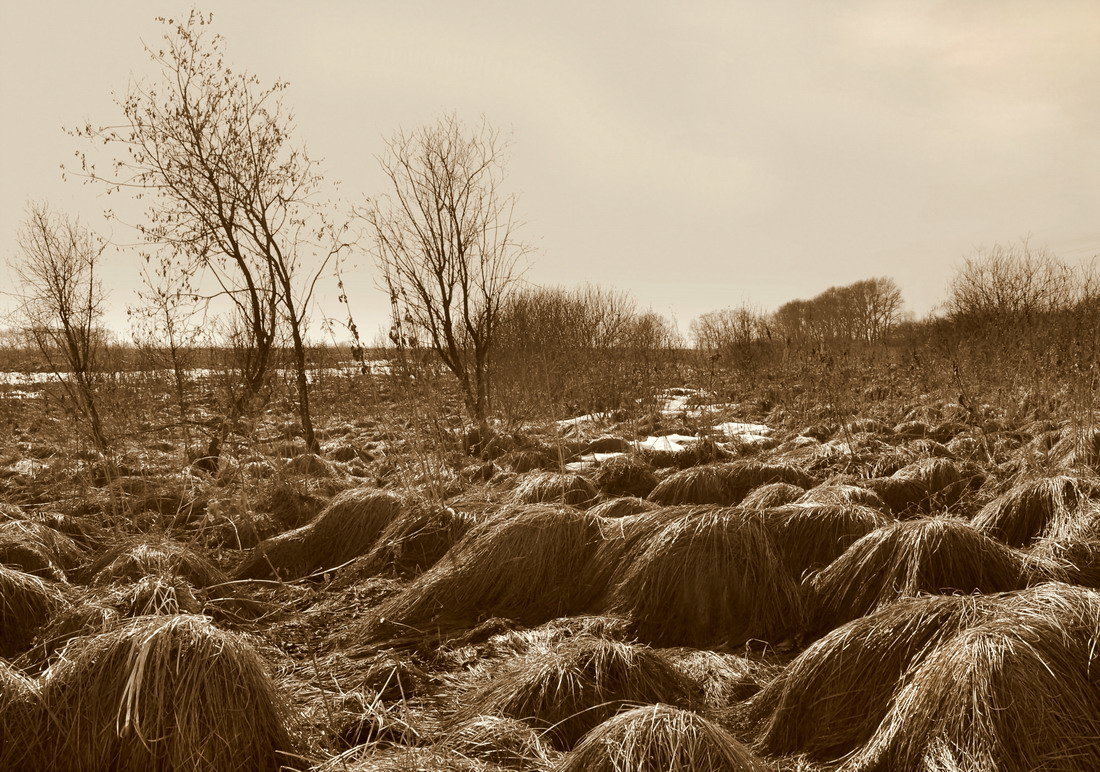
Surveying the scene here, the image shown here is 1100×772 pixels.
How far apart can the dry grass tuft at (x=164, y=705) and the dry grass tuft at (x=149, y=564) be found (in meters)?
1.81

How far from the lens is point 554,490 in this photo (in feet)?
21.5

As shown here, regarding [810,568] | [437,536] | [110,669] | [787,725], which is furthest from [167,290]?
[787,725]

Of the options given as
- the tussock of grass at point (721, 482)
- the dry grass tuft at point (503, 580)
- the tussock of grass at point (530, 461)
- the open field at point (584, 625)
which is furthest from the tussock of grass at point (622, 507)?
the tussock of grass at point (530, 461)

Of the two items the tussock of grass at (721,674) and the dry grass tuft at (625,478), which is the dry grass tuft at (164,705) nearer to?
the tussock of grass at (721,674)

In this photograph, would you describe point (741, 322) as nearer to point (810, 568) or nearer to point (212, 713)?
point (810, 568)

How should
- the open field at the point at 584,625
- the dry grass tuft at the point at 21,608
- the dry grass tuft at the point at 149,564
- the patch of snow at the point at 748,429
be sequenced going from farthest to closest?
the patch of snow at the point at 748,429 → the dry grass tuft at the point at 149,564 → the dry grass tuft at the point at 21,608 → the open field at the point at 584,625

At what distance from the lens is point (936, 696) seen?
8.44 feet

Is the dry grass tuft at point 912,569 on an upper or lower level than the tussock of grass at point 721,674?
upper

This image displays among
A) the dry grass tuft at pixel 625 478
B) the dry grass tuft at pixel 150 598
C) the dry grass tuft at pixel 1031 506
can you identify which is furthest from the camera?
the dry grass tuft at pixel 625 478

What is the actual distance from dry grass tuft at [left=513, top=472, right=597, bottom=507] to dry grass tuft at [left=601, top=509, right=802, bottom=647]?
1.82m

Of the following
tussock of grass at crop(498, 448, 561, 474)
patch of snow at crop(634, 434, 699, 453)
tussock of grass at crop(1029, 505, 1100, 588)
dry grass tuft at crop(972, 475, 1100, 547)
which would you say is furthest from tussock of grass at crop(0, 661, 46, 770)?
patch of snow at crop(634, 434, 699, 453)

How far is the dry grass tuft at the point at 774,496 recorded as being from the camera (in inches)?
220

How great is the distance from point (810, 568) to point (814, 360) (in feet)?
27.8

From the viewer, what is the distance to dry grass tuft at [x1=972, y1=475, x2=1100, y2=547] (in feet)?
14.9
